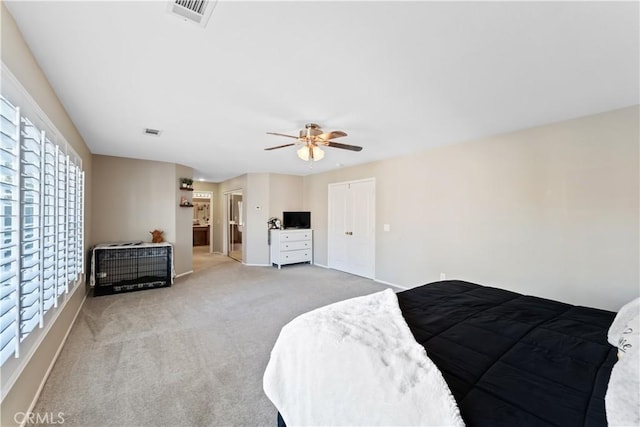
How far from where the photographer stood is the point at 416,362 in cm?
106

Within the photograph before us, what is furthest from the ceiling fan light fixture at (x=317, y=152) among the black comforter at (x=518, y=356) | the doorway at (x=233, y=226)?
the doorway at (x=233, y=226)

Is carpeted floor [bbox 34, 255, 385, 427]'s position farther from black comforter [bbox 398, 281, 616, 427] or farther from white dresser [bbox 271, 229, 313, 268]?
white dresser [bbox 271, 229, 313, 268]

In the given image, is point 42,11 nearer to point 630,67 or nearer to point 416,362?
point 416,362

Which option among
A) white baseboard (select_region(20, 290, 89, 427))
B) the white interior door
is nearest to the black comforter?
white baseboard (select_region(20, 290, 89, 427))

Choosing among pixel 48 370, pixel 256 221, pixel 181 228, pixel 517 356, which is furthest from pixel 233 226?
pixel 517 356

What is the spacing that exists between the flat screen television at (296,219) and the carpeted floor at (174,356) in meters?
2.37

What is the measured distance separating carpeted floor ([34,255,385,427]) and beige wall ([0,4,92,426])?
0.15 meters

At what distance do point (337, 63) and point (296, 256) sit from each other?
16.8ft

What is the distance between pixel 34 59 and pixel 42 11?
1.99ft

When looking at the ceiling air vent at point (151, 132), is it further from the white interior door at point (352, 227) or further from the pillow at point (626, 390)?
the pillow at point (626, 390)

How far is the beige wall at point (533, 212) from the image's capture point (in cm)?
255

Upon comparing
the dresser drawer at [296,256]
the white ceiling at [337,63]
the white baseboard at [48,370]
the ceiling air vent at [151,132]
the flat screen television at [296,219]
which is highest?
the ceiling air vent at [151,132]

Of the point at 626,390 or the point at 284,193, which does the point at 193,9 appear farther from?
the point at 284,193

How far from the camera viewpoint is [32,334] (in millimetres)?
1729
